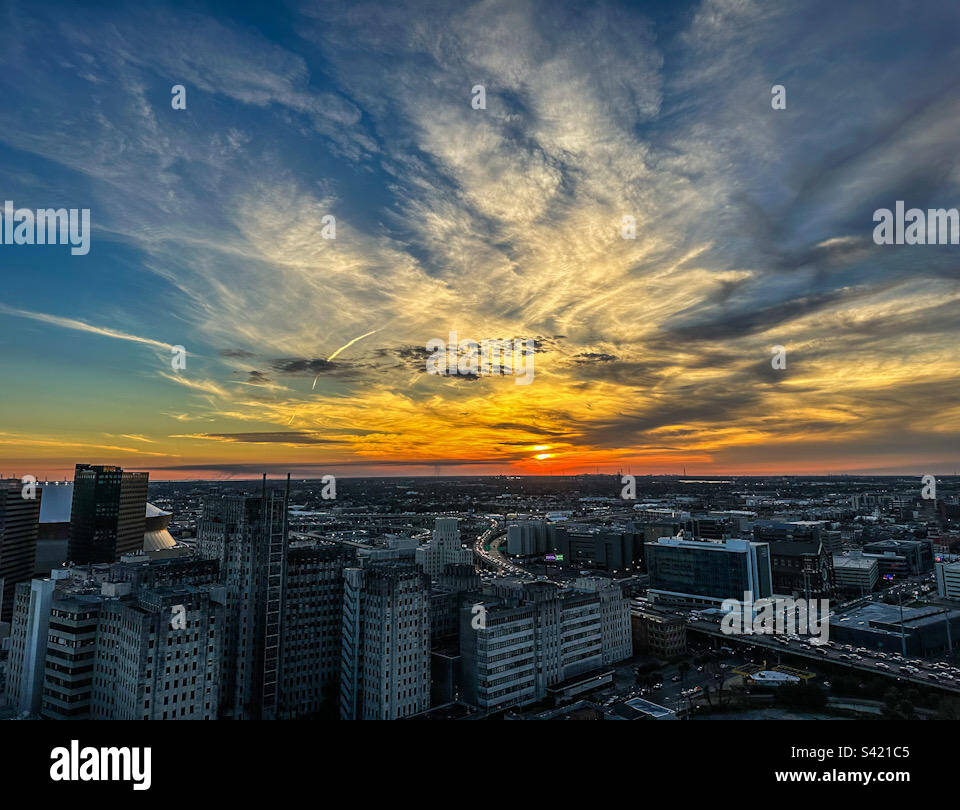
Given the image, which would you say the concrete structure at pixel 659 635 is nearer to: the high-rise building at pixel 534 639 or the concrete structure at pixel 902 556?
the high-rise building at pixel 534 639

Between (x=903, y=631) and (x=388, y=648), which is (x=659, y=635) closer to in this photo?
(x=903, y=631)

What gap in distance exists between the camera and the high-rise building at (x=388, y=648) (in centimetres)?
4200

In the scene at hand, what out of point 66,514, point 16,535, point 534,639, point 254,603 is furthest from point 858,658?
point 66,514

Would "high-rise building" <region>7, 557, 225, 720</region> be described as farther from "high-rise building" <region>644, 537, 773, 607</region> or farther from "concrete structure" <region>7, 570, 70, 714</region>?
"high-rise building" <region>644, 537, 773, 607</region>

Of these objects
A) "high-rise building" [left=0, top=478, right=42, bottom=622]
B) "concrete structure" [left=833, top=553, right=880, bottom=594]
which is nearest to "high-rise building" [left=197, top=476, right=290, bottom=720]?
"high-rise building" [left=0, top=478, right=42, bottom=622]

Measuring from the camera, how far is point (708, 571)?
94.5 metres

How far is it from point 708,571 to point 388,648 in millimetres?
68266

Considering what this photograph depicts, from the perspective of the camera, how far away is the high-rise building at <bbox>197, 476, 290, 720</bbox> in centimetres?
4441

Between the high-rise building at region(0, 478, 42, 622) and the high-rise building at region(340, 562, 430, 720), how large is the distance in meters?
61.8

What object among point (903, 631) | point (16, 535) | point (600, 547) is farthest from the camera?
point (600, 547)

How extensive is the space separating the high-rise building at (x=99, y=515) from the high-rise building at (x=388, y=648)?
3080 inches
